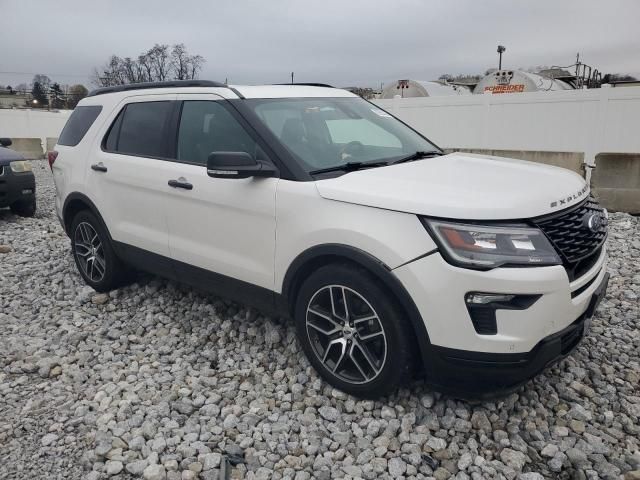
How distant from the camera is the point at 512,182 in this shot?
290 centimetres

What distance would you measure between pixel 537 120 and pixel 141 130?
11140mm

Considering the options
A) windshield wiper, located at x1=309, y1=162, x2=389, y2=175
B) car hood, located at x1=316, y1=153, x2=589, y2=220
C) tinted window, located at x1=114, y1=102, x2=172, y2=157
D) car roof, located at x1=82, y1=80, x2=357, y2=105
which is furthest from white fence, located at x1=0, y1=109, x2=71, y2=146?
car hood, located at x1=316, y1=153, x2=589, y2=220

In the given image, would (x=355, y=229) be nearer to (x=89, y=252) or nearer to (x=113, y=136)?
(x=113, y=136)

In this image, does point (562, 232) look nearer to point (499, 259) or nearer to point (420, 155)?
point (499, 259)

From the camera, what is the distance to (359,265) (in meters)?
2.90

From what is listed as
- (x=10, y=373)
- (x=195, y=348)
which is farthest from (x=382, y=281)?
(x=10, y=373)

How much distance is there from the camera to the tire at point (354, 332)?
2.78 m

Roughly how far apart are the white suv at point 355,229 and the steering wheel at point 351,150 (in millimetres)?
20

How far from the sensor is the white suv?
253 cm

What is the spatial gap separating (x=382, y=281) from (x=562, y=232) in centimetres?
95

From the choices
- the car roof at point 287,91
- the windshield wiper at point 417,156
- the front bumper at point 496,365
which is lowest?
the front bumper at point 496,365

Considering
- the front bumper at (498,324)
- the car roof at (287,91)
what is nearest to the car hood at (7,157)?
the car roof at (287,91)

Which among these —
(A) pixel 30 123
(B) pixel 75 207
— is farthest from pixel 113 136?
(A) pixel 30 123

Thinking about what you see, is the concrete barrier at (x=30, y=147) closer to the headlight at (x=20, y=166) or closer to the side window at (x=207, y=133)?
the headlight at (x=20, y=166)
